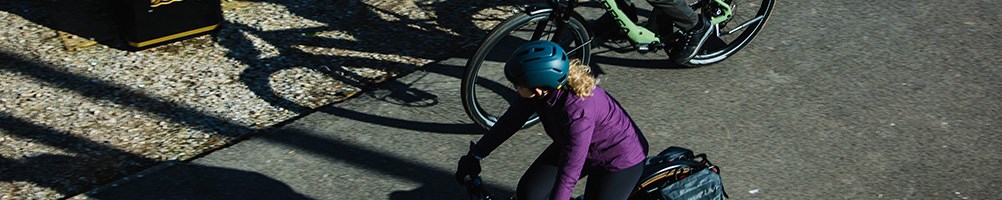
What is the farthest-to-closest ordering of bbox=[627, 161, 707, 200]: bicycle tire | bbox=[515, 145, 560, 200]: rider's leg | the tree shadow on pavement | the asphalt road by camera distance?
the asphalt road
the tree shadow on pavement
bbox=[627, 161, 707, 200]: bicycle tire
bbox=[515, 145, 560, 200]: rider's leg

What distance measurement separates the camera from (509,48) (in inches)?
306

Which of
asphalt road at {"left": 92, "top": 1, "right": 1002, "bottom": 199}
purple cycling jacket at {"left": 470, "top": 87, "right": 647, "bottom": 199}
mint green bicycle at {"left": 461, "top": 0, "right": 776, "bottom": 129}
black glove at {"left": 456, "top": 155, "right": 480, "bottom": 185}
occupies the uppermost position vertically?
purple cycling jacket at {"left": 470, "top": 87, "right": 647, "bottom": 199}

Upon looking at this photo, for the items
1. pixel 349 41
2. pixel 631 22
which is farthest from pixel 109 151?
pixel 631 22

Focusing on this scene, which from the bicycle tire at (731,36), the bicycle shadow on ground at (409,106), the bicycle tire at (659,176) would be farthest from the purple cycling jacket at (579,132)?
the bicycle tire at (731,36)

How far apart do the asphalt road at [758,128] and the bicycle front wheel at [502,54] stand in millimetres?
195

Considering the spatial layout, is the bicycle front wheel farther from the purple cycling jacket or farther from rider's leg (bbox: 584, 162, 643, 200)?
rider's leg (bbox: 584, 162, 643, 200)

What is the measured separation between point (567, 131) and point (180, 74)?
362 cm

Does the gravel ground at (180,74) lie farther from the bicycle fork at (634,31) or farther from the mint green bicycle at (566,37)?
the bicycle fork at (634,31)

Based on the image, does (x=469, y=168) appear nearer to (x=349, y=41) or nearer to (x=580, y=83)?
(x=580, y=83)

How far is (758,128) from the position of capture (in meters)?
7.05

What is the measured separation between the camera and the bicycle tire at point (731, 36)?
782 cm

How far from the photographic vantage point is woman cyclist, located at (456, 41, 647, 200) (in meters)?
4.73

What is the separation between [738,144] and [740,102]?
2.01 ft

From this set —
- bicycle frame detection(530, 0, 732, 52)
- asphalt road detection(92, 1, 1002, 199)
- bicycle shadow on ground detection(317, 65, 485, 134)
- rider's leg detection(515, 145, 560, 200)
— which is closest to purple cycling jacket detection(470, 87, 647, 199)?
rider's leg detection(515, 145, 560, 200)
